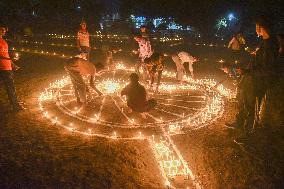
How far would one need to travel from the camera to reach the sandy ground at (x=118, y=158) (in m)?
6.14

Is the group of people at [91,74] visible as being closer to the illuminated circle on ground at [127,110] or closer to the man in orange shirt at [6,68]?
the illuminated circle on ground at [127,110]

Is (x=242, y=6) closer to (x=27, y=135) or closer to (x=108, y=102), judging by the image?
(x=108, y=102)

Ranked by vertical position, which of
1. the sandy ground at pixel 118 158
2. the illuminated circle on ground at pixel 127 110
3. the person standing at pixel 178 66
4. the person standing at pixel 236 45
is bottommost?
the sandy ground at pixel 118 158

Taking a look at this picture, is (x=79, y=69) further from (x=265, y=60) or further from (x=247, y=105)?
(x=265, y=60)

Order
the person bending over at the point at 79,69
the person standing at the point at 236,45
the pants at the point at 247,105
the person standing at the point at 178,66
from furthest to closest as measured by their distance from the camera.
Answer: the person standing at the point at 236,45 < the person standing at the point at 178,66 < the person bending over at the point at 79,69 < the pants at the point at 247,105

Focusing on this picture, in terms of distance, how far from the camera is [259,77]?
766 centimetres

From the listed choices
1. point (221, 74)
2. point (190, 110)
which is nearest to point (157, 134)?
point (190, 110)

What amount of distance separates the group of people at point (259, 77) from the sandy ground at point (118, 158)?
1.46 feet

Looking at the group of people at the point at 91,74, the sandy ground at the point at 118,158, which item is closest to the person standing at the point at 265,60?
the sandy ground at the point at 118,158

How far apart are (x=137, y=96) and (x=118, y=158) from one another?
99.0 inches

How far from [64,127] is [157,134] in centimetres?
265

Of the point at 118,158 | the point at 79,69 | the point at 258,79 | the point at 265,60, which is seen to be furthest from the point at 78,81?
the point at 265,60

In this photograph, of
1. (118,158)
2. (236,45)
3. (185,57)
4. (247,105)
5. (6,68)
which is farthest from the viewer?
(236,45)

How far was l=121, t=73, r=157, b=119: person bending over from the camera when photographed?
355 inches
